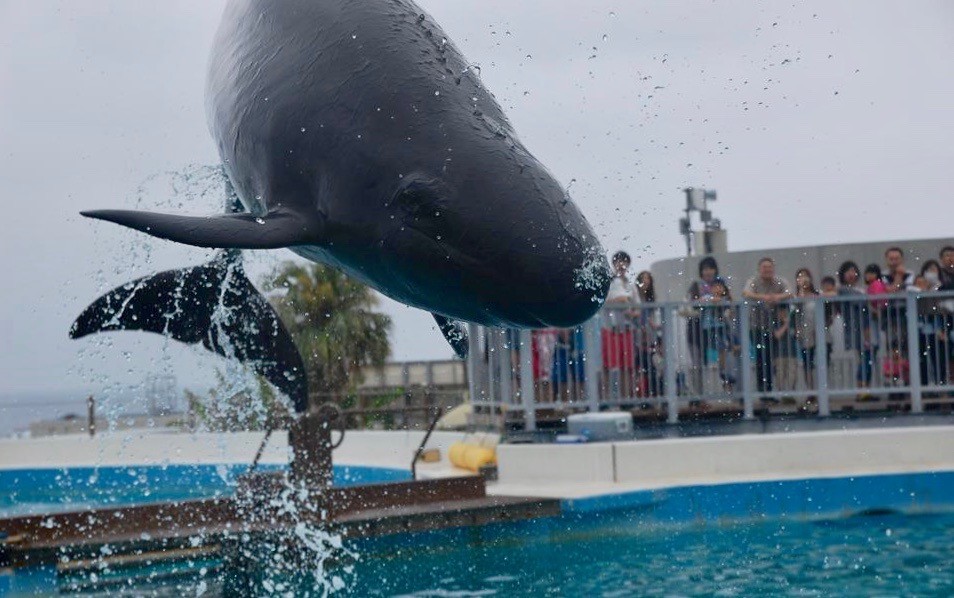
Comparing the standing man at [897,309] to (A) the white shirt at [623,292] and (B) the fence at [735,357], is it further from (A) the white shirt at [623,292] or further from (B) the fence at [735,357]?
(A) the white shirt at [623,292]

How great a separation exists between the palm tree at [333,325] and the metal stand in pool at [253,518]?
18779mm

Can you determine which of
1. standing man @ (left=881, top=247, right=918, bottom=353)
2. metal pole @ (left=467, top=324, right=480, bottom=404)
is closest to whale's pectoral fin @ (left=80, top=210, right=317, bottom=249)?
metal pole @ (left=467, top=324, right=480, bottom=404)

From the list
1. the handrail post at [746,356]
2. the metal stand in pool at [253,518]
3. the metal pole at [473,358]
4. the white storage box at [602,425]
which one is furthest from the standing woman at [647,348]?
the metal stand in pool at [253,518]

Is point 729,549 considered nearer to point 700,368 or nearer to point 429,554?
point 429,554

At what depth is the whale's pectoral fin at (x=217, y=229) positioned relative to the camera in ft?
17.0

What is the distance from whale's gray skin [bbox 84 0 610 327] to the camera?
4.80 metres

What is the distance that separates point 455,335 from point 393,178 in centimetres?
168

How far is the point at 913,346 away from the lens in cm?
1509

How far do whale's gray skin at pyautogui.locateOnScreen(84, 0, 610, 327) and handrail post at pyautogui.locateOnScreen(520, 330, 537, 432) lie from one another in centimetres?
909

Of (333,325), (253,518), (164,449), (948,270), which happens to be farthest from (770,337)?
(333,325)

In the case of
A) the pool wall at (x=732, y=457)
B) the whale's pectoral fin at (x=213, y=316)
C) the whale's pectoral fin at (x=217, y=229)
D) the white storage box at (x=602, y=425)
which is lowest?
the pool wall at (x=732, y=457)

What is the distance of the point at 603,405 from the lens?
51.1 feet

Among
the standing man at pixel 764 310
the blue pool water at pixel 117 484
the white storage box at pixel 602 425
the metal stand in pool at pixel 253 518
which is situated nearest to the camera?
the metal stand in pool at pixel 253 518

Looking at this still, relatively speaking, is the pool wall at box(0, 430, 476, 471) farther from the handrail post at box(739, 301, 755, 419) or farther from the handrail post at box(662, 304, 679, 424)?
the handrail post at box(739, 301, 755, 419)
